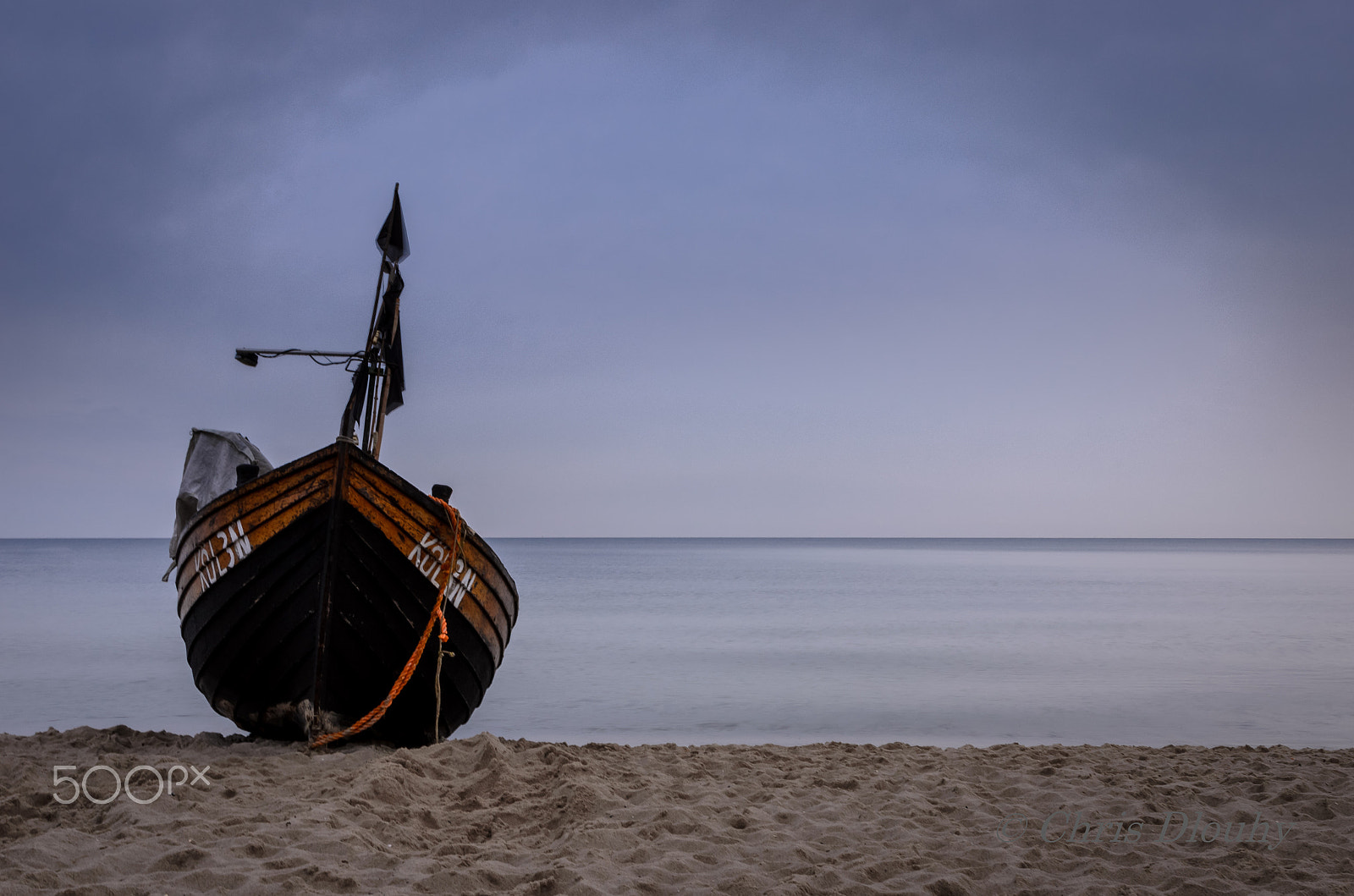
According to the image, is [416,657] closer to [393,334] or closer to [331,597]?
[331,597]

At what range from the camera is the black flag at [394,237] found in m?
6.18

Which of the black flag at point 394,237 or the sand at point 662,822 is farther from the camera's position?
the black flag at point 394,237

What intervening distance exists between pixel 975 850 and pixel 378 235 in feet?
18.5

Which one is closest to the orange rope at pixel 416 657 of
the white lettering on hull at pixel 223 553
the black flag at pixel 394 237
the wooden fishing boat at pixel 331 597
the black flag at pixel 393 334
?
the wooden fishing boat at pixel 331 597

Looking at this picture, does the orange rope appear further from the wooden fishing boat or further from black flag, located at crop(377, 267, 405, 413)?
black flag, located at crop(377, 267, 405, 413)

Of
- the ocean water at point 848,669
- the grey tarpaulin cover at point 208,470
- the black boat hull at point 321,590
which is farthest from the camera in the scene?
the ocean water at point 848,669

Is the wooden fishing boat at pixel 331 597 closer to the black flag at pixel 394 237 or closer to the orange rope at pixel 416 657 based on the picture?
the orange rope at pixel 416 657

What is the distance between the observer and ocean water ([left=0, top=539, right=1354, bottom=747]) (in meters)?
7.91

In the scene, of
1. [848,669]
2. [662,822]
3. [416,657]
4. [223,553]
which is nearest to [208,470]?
[223,553]

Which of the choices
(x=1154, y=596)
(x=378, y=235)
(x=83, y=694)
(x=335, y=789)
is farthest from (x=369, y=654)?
(x=1154, y=596)

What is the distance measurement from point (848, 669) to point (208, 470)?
8258 mm

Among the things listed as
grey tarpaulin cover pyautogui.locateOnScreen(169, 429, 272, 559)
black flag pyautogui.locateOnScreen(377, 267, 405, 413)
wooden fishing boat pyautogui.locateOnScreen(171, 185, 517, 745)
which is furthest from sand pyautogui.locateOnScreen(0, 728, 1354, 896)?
black flag pyautogui.locateOnScreen(377, 267, 405, 413)

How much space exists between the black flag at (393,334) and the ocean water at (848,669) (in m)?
3.39

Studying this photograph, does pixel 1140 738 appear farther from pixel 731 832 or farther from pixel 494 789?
pixel 494 789
